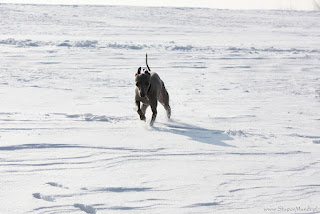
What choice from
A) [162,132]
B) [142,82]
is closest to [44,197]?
[162,132]

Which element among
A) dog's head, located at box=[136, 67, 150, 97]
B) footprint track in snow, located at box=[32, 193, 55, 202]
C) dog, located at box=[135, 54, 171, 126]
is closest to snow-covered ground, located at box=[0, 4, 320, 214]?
footprint track in snow, located at box=[32, 193, 55, 202]

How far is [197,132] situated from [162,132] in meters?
0.55

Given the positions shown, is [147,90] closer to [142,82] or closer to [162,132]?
[142,82]

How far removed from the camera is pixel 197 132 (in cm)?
681

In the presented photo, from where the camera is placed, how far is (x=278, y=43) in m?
22.6

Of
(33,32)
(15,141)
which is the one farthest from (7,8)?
(15,141)

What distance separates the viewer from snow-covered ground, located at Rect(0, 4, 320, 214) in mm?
4066

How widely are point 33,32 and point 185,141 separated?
19983mm

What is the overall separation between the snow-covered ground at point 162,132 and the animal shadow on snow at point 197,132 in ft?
0.08

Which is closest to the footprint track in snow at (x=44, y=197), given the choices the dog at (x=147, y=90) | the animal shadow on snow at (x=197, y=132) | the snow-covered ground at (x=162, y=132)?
the snow-covered ground at (x=162, y=132)

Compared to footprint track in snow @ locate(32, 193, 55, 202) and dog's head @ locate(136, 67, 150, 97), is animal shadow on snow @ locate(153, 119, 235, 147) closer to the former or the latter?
dog's head @ locate(136, 67, 150, 97)

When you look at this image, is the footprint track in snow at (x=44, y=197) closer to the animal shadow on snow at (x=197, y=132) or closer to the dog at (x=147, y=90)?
the animal shadow on snow at (x=197, y=132)

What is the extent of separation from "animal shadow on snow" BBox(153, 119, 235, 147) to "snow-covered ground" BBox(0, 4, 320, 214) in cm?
2

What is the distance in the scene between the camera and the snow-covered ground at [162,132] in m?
4.07
